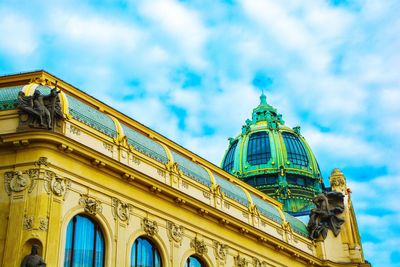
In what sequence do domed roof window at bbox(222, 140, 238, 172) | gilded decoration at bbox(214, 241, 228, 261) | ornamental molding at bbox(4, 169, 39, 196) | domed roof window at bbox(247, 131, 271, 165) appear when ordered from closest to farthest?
ornamental molding at bbox(4, 169, 39, 196) → gilded decoration at bbox(214, 241, 228, 261) → domed roof window at bbox(247, 131, 271, 165) → domed roof window at bbox(222, 140, 238, 172)

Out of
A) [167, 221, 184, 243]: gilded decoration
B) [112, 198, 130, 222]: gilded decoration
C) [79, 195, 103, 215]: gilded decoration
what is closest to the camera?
[79, 195, 103, 215]: gilded decoration

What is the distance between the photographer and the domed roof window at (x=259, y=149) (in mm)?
80688

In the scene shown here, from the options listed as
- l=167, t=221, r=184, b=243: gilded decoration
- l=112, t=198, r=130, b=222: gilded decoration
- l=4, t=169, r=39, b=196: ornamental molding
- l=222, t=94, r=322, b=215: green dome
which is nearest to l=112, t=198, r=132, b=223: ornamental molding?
l=112, t=198, r=130, b=222: gilded decoration

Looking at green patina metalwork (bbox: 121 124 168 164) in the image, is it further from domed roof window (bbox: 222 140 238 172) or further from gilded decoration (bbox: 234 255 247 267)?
domed roof window (bbox: 222 140 238 172)

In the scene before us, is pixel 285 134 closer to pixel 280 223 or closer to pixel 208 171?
pixel 280 223

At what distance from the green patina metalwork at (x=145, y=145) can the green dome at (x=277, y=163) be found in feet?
123

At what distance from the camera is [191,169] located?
4344 cm

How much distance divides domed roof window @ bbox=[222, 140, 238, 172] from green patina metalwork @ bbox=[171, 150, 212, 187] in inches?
1487

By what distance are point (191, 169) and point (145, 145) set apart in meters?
4.68

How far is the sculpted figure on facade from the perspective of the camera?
2978cm

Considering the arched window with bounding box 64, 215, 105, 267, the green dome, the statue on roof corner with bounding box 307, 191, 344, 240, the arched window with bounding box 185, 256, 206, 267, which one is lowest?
the arched window with bounding box 64, 215, 105, 267

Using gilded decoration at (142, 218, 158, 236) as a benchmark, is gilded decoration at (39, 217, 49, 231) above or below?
below

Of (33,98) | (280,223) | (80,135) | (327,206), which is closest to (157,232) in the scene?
(80,135)

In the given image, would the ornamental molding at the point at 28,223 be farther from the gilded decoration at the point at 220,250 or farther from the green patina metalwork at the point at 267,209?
the green patina metalwork at the point at 267,209
